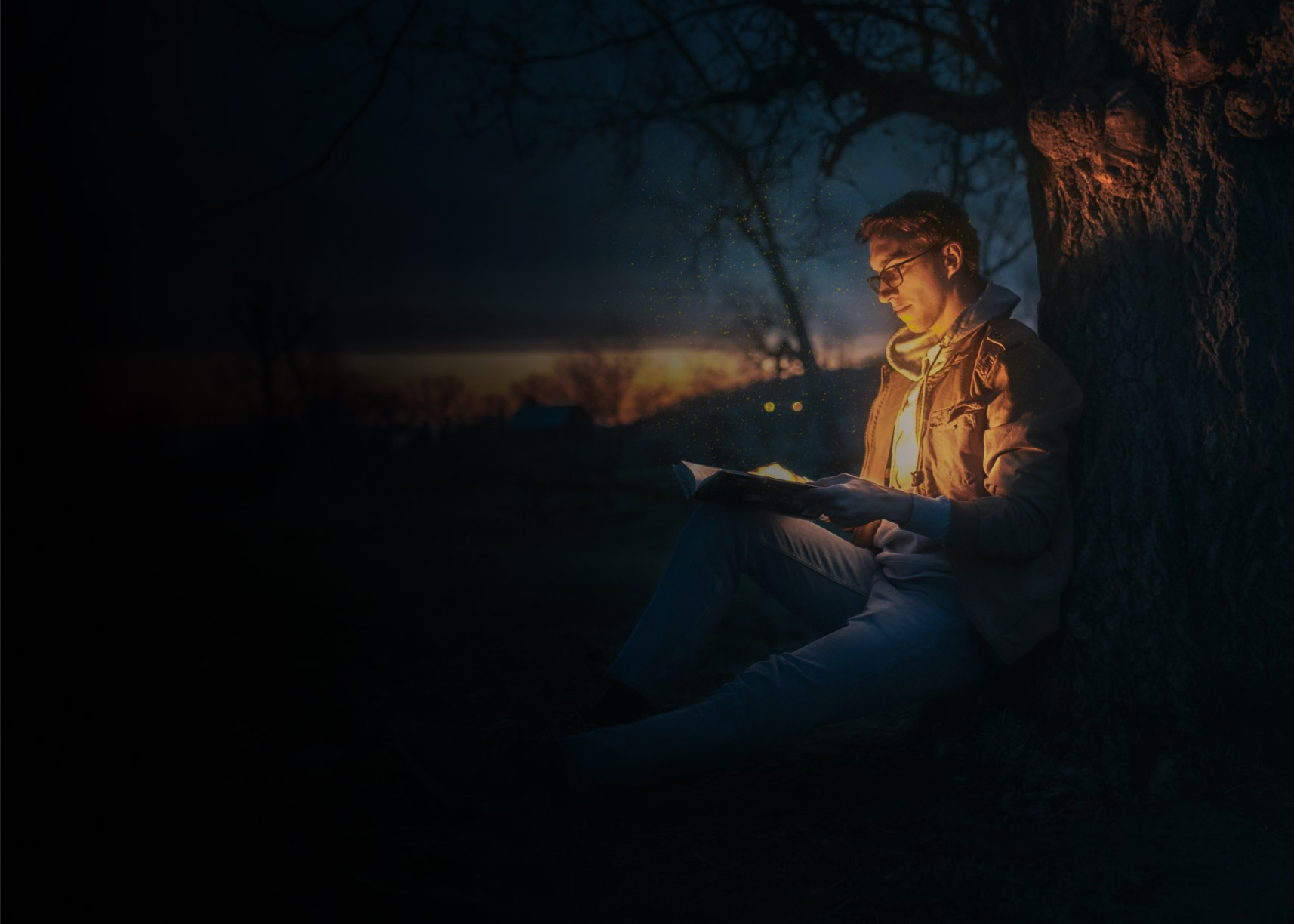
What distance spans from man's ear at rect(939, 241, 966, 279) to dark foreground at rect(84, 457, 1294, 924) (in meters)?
1.49

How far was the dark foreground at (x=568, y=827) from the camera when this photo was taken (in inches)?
73.2

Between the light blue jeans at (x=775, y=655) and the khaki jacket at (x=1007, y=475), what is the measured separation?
13 cm

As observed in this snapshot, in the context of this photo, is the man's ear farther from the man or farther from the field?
the field

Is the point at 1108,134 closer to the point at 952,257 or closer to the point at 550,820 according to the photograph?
the point at 952,257

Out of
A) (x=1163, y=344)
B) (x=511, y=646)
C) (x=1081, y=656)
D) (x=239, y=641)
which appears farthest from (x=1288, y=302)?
(x=239, y=641)

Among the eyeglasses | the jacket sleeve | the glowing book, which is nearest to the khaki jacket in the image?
the jacket sleeve

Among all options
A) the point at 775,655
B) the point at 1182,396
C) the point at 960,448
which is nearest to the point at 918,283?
the point at 960,448

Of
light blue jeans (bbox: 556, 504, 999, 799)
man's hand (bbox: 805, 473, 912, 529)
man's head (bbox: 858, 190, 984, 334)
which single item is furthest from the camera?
man's head (bbox: 858, 190, 984, 334)

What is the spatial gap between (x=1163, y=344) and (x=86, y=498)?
30.2 feet

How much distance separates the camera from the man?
2.12m

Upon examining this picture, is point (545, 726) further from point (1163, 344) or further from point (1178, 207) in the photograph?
point (1178, 207)

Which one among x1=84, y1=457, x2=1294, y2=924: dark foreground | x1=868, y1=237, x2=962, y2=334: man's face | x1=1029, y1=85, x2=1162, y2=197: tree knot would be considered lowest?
x1=84, y1=457, x2=1294, y2=924: dark foreground

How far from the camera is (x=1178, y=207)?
238 cm

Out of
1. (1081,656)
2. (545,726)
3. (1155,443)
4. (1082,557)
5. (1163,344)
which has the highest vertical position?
(1163,344)
